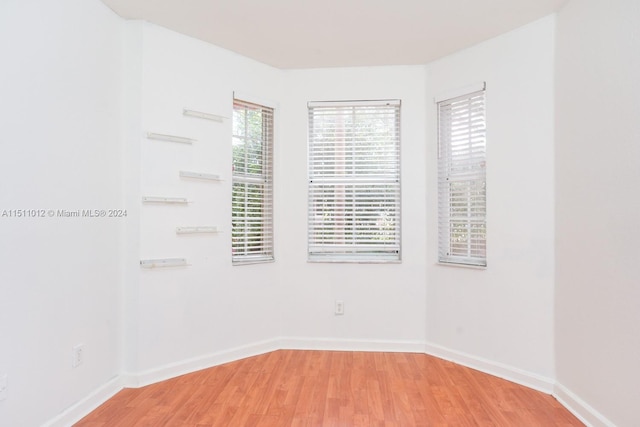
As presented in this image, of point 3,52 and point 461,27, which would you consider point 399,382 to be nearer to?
point 461,27

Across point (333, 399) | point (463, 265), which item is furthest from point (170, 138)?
point (463, 265)

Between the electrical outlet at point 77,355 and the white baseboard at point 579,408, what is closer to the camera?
the white baseboard at point 579,408

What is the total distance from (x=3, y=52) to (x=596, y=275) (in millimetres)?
3300

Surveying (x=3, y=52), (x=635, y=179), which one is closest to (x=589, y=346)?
(x=635, y=179)

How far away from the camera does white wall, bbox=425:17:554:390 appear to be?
2.68 meters

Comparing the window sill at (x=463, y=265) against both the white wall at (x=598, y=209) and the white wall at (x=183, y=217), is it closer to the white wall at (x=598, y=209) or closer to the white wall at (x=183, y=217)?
the white wall at (x=598, y=209)

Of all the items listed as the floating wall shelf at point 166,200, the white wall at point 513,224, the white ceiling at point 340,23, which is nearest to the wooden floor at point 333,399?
the white wall at point 513,224

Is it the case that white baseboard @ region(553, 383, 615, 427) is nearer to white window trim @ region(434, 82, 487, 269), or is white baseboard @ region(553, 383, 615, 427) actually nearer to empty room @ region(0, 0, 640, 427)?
empty room @ region(0, 0, 640, 427)

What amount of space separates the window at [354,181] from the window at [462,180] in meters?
0.41

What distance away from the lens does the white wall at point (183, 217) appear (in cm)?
275

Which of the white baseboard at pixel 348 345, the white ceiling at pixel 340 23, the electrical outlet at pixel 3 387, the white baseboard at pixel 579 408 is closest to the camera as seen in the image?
the electrical outlet at pixel 3 387

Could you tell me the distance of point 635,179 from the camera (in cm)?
191

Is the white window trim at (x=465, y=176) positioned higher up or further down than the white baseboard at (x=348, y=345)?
higher up

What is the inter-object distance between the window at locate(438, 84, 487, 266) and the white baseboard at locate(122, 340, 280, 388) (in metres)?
1.77
